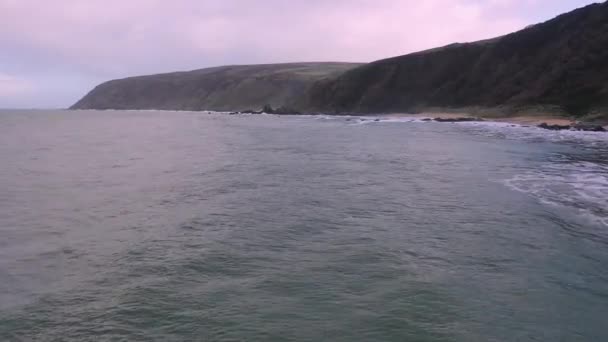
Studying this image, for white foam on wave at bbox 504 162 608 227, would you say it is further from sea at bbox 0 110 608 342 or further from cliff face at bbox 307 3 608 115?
cliff face at bbox 307 3 608 115

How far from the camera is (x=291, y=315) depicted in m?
7.83

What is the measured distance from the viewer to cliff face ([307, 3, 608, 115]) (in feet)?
208

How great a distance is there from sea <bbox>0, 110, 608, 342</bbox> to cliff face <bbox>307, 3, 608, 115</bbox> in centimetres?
4802

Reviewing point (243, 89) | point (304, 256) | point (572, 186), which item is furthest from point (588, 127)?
point (243, 89)

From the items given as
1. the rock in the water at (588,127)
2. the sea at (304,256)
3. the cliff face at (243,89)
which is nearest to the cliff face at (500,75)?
the rock in the water at (588,127)

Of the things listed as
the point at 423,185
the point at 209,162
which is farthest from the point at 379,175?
the point at 209,162

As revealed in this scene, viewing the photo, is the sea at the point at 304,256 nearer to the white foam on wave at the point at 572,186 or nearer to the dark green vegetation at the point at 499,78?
the white foam on wave at the point at 572,186

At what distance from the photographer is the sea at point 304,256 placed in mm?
7547

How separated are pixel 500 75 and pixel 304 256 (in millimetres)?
77267

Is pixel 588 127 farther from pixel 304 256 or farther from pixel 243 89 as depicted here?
pixel 243 89

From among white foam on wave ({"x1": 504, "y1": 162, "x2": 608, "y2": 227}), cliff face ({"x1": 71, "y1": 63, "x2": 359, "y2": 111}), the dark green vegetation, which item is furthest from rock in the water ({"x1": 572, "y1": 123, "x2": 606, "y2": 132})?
cliff face ({"x1": 71, "y1": 63, "x2": 359, "y2": 111})

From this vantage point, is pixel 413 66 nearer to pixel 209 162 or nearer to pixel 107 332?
pixel 209 162

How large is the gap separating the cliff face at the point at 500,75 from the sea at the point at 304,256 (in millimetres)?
48016

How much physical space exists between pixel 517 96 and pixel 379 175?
5726 centimetres
